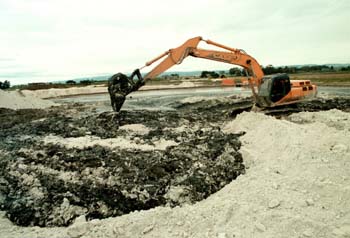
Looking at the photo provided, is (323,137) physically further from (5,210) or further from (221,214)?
(5,210)

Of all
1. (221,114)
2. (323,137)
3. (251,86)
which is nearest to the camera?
(323,137)

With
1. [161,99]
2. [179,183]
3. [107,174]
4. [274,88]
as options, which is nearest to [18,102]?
[161,99]

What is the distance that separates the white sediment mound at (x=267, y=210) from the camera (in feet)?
17.2

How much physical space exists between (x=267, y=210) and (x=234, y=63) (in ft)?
29.6

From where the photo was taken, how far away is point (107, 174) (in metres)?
7.32

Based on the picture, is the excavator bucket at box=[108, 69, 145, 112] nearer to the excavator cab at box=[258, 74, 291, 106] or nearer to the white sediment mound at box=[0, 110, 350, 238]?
the excavator cab at box=[258, 74, 291, 106]

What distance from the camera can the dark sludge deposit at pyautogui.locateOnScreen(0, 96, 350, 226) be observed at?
20.6 feet

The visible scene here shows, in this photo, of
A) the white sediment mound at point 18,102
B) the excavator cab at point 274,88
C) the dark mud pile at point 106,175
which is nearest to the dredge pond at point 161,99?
the white sediment mound at point 18,102

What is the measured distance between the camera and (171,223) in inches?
219

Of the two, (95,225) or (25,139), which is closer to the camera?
(95,225)

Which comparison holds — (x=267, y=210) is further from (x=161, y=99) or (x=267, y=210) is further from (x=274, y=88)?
(x=161, y=99)

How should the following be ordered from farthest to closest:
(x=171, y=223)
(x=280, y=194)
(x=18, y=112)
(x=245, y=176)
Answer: (x=18, y=112) → (x=245, y=176) → (x=280, y=194) → (x=171, y=223)

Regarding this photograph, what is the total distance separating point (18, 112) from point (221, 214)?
1471 centimetres

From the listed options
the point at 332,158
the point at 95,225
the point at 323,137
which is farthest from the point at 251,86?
the point at 95,225
